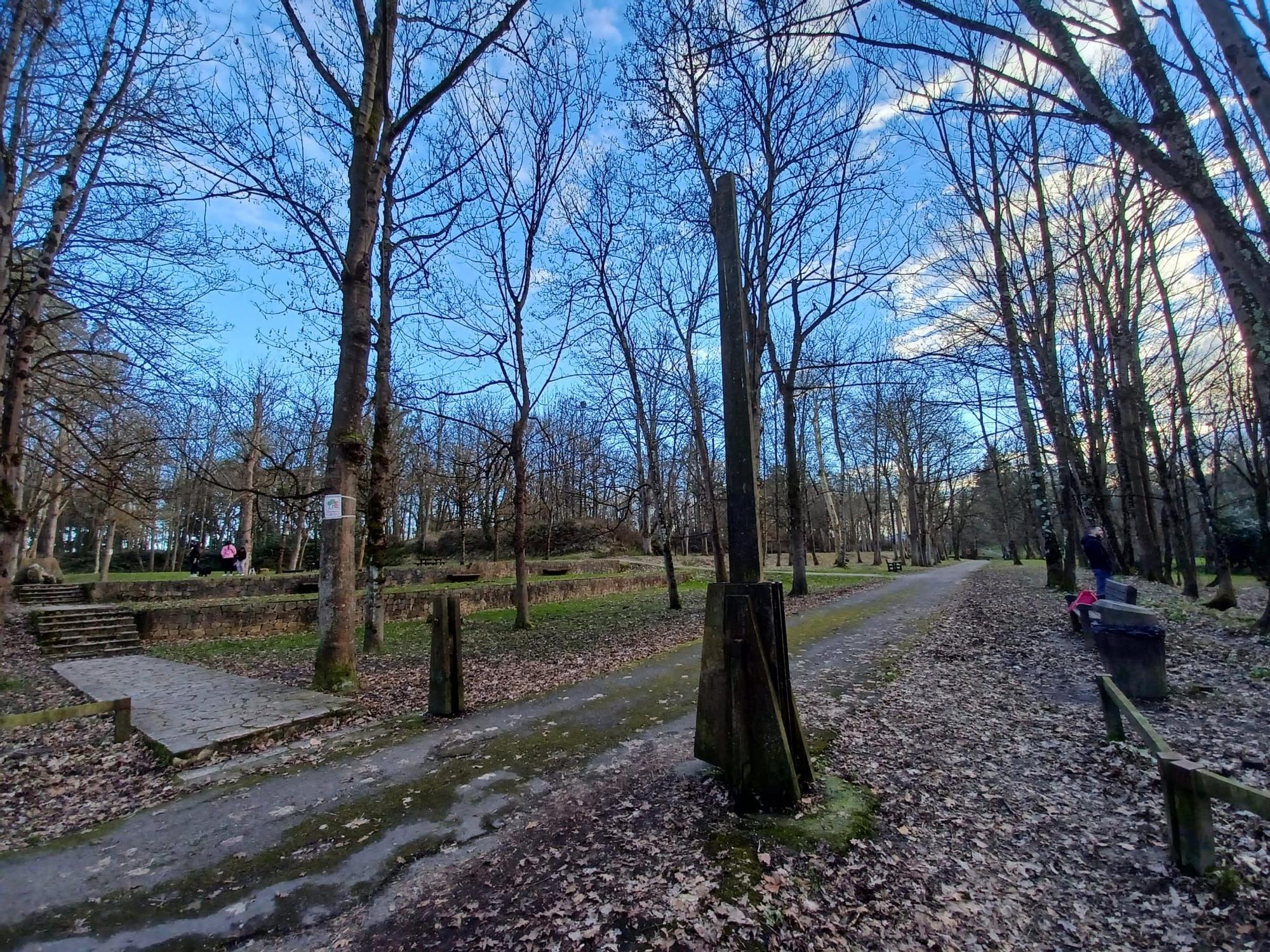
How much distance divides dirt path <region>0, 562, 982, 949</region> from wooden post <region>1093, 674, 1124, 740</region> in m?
3.34

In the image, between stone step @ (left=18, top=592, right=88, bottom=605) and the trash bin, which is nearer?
the trash bin

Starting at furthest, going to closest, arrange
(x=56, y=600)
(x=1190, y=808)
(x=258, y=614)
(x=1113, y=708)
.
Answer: (x=56, y=600) → (x=258, y=614) → (x=1113, y=708) → (x=1190, y=808)

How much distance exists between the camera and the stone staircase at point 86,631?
1099 centimetres

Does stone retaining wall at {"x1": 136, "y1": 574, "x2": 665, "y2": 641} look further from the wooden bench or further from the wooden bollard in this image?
the wooden bench

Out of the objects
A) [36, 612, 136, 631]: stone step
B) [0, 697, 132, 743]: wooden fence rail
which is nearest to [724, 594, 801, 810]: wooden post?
[0, 697, 132, 743]: wooden fence rail

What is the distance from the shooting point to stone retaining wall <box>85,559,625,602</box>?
48.1 ft

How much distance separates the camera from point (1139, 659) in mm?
5484

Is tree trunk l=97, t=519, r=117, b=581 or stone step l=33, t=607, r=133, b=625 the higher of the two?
tree trunk l=97, t=519, r=117, b=581

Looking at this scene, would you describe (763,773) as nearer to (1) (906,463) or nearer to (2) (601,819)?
(2) (601,819)

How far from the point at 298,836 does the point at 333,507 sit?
393 cm

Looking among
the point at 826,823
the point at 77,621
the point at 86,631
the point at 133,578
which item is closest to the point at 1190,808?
the point at 826,823

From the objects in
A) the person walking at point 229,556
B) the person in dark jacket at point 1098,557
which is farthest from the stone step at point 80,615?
A: the person in dark jacket at point 1098,557

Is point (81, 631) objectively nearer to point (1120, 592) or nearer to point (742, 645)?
point (742, 645)

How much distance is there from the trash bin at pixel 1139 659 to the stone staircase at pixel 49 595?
2089 centimetres
